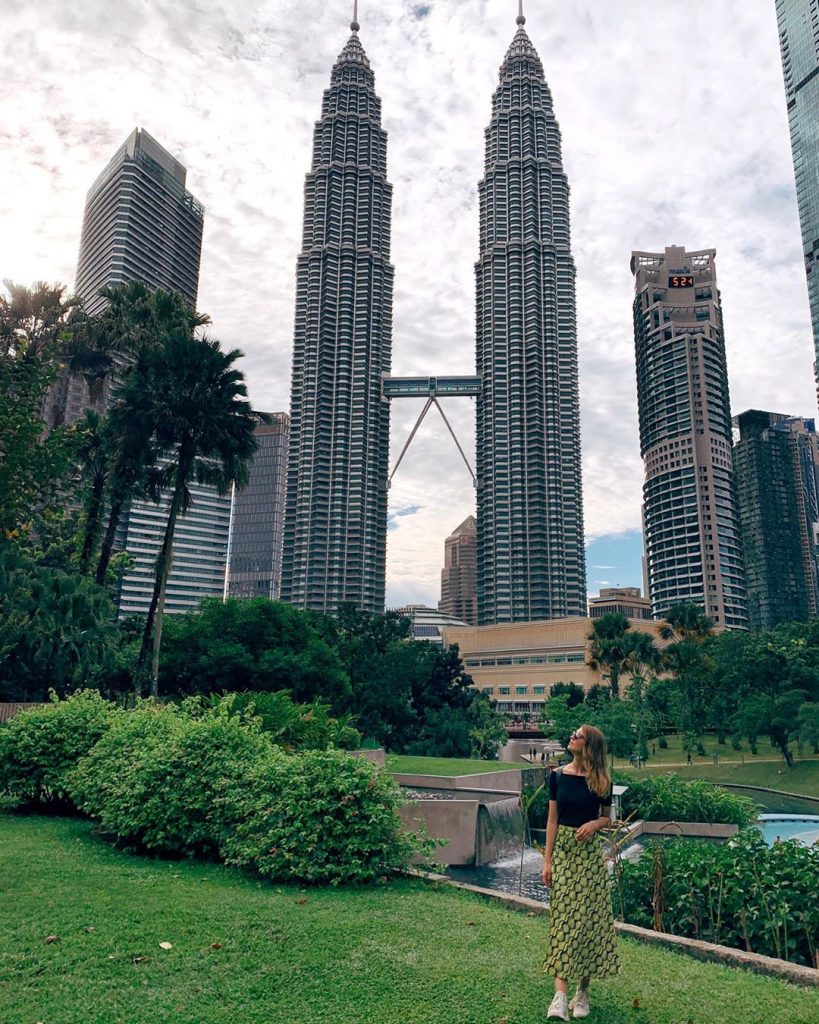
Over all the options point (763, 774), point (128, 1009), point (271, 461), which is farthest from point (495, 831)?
point (271, 461)

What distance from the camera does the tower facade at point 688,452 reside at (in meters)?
140

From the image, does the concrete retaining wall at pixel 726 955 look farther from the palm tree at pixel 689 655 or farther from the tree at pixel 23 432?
the palm tree at pixel 689 655

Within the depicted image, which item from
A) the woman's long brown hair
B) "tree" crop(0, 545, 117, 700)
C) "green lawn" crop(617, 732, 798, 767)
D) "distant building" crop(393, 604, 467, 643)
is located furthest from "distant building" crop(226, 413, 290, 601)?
the woman's long brown hair

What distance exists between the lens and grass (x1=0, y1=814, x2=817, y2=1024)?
16.2 feet

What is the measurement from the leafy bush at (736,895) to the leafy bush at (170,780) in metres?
5.47

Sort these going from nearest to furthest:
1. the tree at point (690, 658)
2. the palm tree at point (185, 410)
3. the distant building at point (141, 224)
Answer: the palm tree at point (185, 410) → the tree at point (690, 658) → the distant building at point (141, 224)

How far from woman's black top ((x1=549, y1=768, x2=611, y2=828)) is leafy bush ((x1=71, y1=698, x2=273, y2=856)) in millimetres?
5761

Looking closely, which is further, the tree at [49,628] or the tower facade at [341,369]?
the tower facade at [341,369]

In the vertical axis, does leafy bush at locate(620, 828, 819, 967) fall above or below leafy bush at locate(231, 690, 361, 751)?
below

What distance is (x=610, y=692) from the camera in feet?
238

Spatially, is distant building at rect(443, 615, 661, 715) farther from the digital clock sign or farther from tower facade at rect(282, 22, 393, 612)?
the digital clock sign

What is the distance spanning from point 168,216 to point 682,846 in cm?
19170

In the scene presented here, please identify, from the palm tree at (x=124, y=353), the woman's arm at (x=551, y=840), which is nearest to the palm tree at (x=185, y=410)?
the palm tree at (x=124, y=353)

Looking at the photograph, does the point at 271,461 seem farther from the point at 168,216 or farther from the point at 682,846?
the point at 682,846
